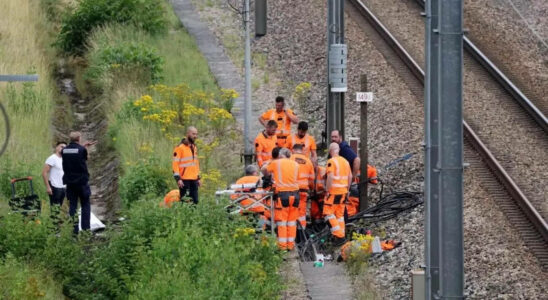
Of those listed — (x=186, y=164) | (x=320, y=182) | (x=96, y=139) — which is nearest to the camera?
(x=186, y=164)

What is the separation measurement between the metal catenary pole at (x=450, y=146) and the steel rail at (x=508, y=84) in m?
11.5

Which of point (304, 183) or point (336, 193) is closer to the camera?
point (336, 193)

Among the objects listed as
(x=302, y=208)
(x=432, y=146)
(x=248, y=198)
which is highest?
(x=432, y=146)

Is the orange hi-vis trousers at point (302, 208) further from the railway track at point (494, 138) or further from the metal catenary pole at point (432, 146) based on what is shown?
the metal catenary pole at point (432, 146)

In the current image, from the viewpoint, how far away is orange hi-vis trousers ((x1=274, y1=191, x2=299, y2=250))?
17.0 m

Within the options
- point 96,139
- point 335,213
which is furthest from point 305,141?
point 96,139

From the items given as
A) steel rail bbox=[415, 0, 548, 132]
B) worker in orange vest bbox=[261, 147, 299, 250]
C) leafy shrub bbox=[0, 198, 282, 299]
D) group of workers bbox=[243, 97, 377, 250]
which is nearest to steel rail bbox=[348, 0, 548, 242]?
steel rail bbox=[415, 0, 548, 132]

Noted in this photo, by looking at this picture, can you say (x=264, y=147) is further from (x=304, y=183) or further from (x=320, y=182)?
(x=304, y=183)

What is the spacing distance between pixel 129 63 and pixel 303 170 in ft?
34.7

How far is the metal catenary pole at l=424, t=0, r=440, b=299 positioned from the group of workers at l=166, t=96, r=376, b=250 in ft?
19.9

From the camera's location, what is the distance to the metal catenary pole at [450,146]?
10.3m

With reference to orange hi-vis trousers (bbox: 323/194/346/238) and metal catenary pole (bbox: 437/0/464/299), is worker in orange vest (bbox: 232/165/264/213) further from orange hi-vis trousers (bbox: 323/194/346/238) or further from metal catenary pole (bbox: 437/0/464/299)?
metal catenary pole (bbox: 437/0/464/299)

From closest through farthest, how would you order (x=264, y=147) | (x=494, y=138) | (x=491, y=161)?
(x=264, y=147) → (x=491, y=161) → (x=494, y=138)

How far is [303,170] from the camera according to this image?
57.6 feet
